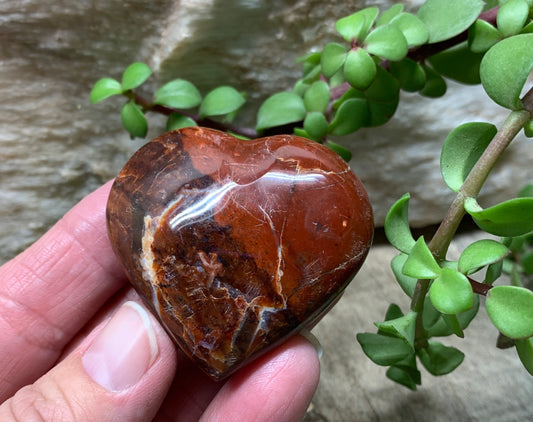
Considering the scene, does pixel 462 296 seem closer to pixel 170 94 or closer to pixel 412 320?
pixel 412 320

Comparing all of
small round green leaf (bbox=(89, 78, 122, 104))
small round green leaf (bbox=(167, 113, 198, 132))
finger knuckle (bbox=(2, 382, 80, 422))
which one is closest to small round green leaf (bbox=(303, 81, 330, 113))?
small round green leaf (bbox=(167, 113, 198, 132))

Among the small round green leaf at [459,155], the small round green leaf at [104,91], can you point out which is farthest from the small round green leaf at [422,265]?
the small round green leaf at [104,91]

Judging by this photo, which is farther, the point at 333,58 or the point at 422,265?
the point at 333,58

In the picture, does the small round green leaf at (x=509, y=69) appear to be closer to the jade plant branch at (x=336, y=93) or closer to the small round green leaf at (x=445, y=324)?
the jade plant branch at (x=336, y=93)

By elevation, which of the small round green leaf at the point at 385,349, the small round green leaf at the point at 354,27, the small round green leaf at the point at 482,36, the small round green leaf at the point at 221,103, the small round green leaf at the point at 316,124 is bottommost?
the small round green leaf at the point at 385,349

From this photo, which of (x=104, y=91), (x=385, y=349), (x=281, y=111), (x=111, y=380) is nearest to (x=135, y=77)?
(x=104, y=91)

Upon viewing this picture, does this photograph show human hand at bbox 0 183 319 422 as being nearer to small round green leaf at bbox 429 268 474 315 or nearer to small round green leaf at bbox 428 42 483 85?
small round green leaf at bbox 429 268 474 315

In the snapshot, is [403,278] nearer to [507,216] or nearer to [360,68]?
[507,216]
